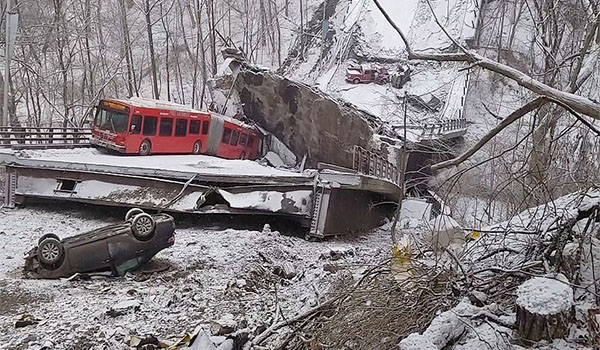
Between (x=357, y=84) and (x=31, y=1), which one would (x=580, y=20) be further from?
(x=31, y=1)

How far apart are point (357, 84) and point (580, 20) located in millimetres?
19414

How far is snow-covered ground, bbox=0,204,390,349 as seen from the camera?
212 inches

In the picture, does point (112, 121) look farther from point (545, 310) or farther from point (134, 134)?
point (545, 310)

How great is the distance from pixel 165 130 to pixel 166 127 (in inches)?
3.8

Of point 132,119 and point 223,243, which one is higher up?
point 132,119

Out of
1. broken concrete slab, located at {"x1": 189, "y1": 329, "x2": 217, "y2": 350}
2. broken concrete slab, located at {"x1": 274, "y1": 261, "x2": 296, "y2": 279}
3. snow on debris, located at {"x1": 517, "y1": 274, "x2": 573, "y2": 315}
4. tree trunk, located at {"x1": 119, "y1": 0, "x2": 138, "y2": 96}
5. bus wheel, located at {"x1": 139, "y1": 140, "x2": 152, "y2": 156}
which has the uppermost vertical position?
tree trunk, located at {"x1": 119, "y1": 0, "x2": 138, "y2": 96}

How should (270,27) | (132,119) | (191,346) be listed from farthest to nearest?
(270,27) < (132,119) < (191,346)

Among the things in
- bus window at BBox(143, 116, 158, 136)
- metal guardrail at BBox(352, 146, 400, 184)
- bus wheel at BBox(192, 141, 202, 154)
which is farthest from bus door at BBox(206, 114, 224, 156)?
metal guardrail at BBox(352, 146, 400, 184)

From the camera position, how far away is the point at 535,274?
381cm

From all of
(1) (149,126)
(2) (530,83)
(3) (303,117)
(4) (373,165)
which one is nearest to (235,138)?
(3) (303,117)

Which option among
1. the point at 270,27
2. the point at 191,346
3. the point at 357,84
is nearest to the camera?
the point at 191,346

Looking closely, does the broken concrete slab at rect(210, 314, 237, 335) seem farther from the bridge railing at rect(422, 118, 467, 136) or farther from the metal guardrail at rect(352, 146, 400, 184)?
the bridge railing at rect(422, 118, 467, 136)

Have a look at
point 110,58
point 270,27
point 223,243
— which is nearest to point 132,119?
point 223,243

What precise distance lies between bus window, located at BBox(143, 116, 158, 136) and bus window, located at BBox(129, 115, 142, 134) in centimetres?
18
